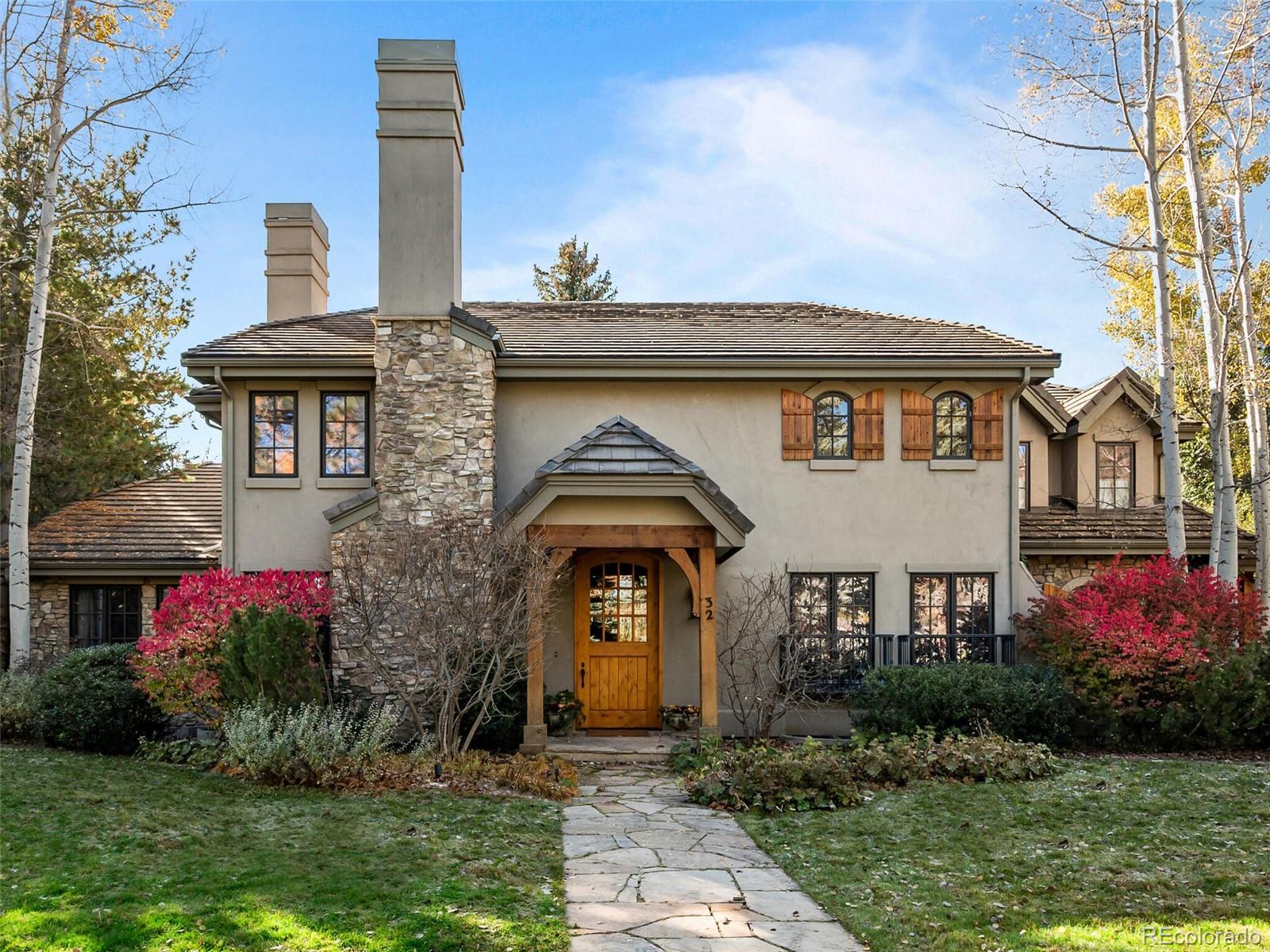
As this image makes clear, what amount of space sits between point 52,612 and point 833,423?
505 inches

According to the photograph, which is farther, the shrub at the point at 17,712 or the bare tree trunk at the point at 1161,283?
the bare tree trunk at the point at 1161,283

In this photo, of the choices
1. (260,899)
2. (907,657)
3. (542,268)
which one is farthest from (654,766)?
(542,268)

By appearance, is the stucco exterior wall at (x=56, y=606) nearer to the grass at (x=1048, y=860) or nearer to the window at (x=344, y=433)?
the window at (x=344, y=433)

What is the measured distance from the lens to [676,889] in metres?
6.52

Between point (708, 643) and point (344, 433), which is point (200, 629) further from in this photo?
point (708, 643)

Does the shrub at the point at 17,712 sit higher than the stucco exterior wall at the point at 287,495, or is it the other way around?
the stucco exterior wall at the point at 287,495

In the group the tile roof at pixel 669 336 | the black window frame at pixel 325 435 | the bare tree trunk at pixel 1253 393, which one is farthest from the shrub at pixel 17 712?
the bare tree trunk at pixel 1253 393

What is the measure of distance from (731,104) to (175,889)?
1201cm

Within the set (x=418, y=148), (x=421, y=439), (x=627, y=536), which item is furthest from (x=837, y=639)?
(x=418, y=148)

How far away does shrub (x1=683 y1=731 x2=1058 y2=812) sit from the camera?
29.7 feet

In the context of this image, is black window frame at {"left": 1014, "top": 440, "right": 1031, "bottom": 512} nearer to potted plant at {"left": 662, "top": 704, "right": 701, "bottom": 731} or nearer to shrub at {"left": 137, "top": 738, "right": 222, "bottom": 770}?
potted plant at {"left": 662, "top": 704, "right": 701, "bottom": 731}

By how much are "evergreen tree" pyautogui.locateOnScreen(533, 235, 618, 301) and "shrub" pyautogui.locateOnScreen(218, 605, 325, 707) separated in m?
26.1

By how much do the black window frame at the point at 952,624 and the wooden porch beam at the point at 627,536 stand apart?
3.76 m

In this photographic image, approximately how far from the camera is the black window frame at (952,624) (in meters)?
13.2
